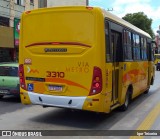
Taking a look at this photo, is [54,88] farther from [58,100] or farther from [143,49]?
[143,49]

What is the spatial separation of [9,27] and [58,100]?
2397cm

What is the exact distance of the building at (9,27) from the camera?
31723mm

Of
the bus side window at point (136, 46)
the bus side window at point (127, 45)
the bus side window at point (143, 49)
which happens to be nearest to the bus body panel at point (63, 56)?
the bus side window at point (127, 45)

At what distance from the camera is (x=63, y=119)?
1034cm

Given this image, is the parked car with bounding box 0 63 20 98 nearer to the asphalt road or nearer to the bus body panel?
the asphalt road

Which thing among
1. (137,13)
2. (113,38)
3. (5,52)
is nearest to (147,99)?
(113,38)

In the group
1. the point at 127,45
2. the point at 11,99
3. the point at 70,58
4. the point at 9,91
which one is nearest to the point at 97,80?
the point at 70,58

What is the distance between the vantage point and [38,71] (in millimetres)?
9859

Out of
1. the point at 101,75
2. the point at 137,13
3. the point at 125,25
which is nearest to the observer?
the point at 101,75

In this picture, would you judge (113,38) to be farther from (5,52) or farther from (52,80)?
(5,52)

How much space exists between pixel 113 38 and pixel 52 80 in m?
2.17

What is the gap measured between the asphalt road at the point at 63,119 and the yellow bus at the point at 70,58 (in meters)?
0.50

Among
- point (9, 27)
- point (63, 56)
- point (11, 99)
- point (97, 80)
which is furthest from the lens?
point (9, 27)

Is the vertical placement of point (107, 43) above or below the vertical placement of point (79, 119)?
above
